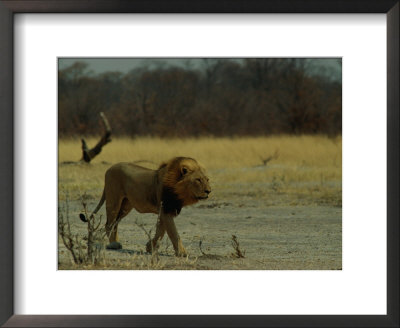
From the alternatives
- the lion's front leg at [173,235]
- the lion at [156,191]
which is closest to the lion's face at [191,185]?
the lion at [156,191]

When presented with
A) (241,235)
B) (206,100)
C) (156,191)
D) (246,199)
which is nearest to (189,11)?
(206,100)

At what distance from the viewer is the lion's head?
6.31 m

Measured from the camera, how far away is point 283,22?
5.68 metres

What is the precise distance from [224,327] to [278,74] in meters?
2.24

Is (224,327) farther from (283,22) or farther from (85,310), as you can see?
(283,22)

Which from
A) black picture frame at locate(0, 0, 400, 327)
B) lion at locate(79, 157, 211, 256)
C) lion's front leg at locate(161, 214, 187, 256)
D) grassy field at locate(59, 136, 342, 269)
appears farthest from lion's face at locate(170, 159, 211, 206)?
black picture frame at locate(0, 0, 400, 327)

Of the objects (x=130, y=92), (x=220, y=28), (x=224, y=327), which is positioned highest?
(x=220, y=28)

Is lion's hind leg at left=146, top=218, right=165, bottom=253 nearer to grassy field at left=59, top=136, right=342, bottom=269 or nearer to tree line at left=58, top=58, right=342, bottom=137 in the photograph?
grassy field at left=59, top=136, right=342, bottom=269

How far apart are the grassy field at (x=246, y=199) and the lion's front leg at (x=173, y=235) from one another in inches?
2.6

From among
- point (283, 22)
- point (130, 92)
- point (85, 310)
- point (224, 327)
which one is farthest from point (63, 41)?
point (224, 327)

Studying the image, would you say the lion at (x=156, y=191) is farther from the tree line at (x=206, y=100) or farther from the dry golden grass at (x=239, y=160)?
the tree line at (x=206, y=100)

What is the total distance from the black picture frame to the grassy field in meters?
0.49

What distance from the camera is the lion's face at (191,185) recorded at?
6.31m

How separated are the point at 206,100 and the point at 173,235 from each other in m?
1.32
